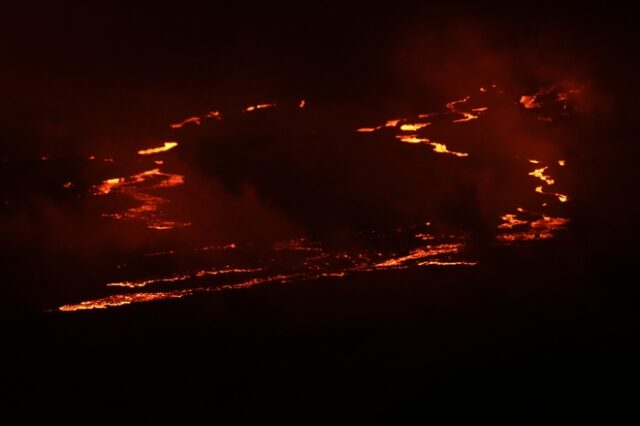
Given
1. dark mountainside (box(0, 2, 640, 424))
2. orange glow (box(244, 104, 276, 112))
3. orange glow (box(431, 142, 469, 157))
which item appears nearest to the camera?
dark mountainside (box(0, 2, 640, 424))

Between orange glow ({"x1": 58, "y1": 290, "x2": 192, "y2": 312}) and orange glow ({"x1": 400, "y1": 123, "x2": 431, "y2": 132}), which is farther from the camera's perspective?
orange glow ({"x1": 400, "y1": 123, "x2": 431, "y2": 132})

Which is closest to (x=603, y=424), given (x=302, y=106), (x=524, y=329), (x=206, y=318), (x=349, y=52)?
(x=524, y=329)

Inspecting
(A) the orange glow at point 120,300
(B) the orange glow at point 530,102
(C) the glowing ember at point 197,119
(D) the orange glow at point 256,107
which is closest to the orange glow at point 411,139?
(B) the orange glow at point 530,102

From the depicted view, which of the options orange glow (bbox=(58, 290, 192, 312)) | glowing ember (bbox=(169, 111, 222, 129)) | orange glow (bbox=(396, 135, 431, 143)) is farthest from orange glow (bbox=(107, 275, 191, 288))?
glowing ember (bbox=(169, 111, 222, 129))

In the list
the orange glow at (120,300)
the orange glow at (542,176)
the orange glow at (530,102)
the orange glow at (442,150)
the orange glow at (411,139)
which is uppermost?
the orange glow at (530,102)

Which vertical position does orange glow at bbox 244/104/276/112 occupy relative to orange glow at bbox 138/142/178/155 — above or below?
above

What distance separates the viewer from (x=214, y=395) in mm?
5098

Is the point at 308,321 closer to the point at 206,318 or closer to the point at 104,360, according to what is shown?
the point at 206,318

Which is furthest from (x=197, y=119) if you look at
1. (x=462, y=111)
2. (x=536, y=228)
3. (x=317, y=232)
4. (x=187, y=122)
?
(x=536, y=228)

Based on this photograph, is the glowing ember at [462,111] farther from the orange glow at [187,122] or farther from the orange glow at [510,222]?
the orange glow at [187,122]

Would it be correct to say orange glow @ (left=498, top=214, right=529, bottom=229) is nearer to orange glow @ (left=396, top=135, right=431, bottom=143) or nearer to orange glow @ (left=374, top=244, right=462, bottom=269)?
orange glow @ (left=374, top=244, right=462, bottom=269)

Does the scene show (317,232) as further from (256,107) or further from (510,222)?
(256,107)

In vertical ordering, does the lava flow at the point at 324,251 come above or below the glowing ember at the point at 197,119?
below

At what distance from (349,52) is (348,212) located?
3666 millimetres
